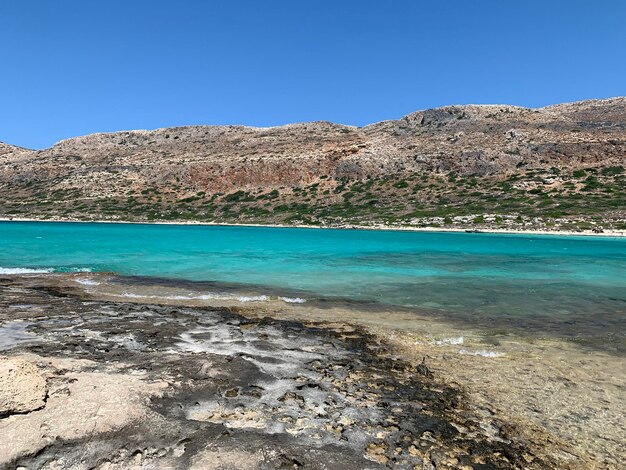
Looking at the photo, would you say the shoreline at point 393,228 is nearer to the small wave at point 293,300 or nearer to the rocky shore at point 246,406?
the small wave at point 293,300

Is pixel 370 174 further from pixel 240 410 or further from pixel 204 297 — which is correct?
pixel 240 410

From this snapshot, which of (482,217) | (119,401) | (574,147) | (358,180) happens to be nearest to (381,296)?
(119,401)

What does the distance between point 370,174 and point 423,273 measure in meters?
57.2

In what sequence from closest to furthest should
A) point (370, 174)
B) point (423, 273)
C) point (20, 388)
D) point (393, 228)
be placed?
point (20, 388) < point (423, 273) < point (393, 228) < point (370, 174)

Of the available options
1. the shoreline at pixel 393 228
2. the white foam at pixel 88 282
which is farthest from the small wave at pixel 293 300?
the shoreline at pixel 393 228

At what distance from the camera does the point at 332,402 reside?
19.3 ft

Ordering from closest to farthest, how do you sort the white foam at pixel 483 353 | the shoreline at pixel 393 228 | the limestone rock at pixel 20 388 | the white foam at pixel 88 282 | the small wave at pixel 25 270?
the limestone rock at pixel 20 388 < the white foam at pixel 483 353 < the white foam at pixel 88 282 < the small wave at pixel 25 270 < the shoreline at pixel 393 228

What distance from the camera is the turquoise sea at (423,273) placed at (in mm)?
13406

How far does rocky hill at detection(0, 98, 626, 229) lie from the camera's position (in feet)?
196

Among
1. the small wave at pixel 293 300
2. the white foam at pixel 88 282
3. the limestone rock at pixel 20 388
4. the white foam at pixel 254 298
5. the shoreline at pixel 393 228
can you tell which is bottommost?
the shoreline at pixel 393 228

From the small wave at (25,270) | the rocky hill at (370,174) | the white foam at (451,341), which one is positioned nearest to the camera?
the white foam at (451,341)

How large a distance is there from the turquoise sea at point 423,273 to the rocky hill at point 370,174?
24012 mm

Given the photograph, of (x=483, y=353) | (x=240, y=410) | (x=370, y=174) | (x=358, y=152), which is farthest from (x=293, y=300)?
(x=358, y=152)

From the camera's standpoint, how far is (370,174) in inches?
3041
